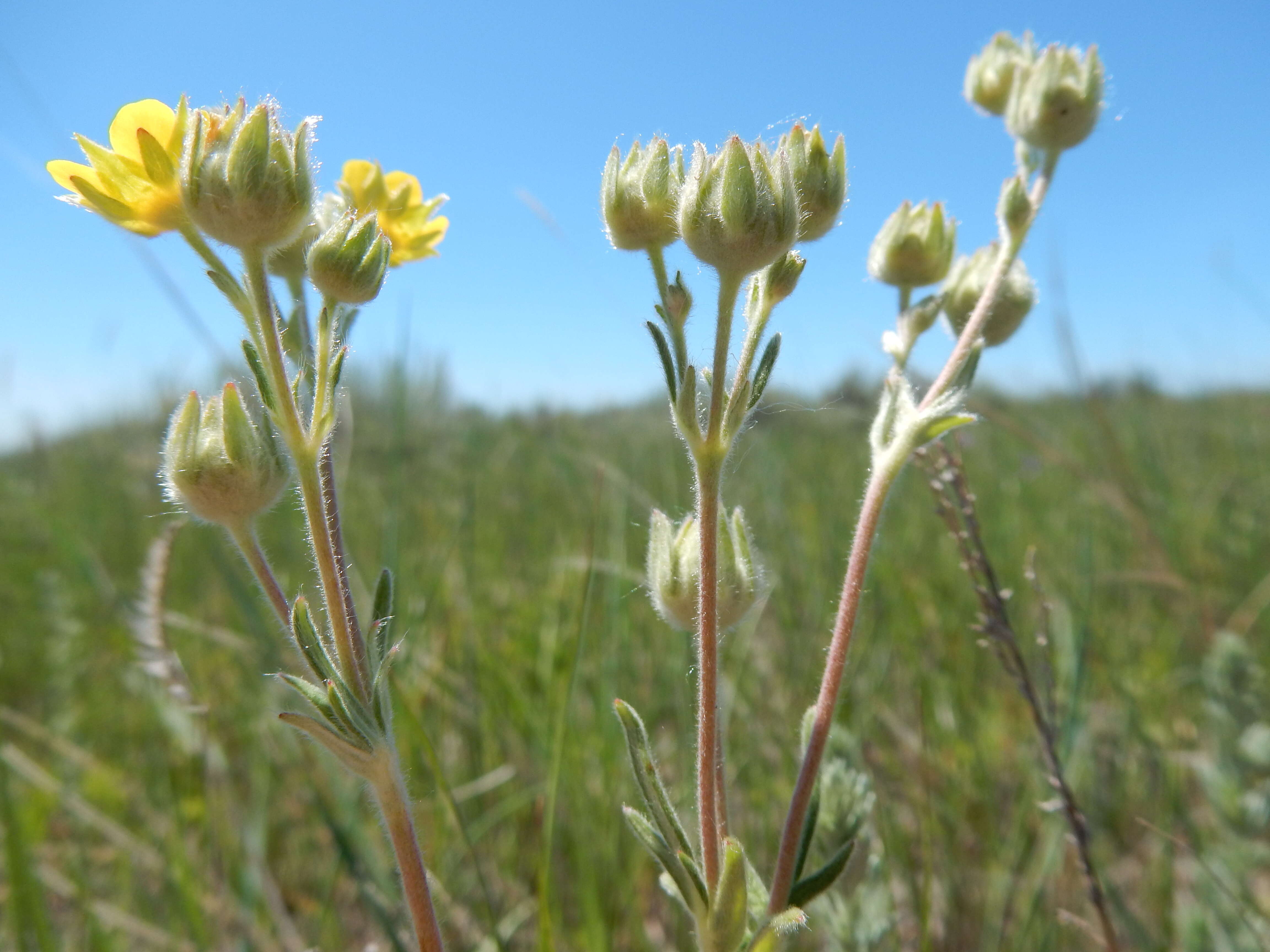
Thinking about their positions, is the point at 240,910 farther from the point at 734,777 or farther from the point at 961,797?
the point at 961,797

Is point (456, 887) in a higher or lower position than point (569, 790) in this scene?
lower

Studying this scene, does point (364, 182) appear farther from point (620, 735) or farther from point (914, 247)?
point (620, 735)

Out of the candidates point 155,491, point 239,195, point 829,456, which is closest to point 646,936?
point 239,195

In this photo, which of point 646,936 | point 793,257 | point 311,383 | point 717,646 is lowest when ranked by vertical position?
point 646,936

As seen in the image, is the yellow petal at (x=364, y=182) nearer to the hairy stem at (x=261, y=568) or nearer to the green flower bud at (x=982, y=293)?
the hairy stem at (x=261, y=568)

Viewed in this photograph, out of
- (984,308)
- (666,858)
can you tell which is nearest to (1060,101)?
(984,308)

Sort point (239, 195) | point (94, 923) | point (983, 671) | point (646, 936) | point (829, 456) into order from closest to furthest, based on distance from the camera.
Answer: point (239, 195)
point (94, 923)
point (646, 936)
point (983, 671)
point (829, 456)
